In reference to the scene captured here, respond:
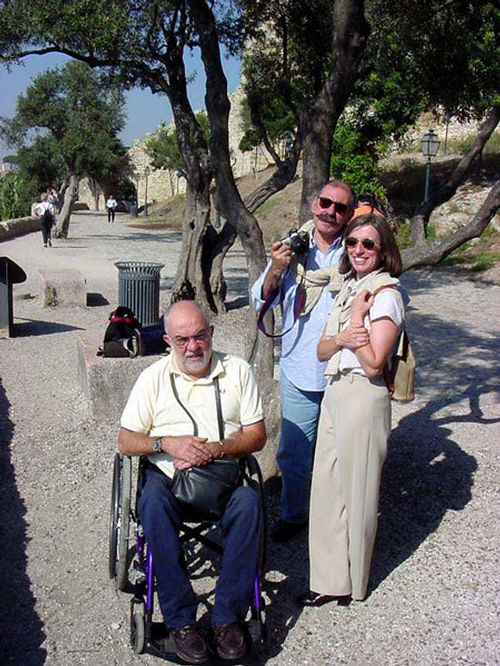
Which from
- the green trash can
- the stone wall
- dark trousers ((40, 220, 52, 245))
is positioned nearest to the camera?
the green trash can

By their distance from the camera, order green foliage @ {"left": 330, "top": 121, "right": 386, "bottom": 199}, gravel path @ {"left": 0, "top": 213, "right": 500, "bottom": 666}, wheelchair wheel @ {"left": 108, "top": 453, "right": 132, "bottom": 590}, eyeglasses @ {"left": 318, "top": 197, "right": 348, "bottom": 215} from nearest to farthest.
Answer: gravel path @ {"left": 0, "top": 213, "right": 500, "bottom": 666}, wheelchair wheel @ {"left": 108, "top": 453, "right": 132, "bottom": 590}, eyeglasses @ {"left": 318, "top": 197, "right": 348, "bottom": 215}, green foliage @ {"left": 330, "top": 121, "right": 386, "bottom": 199}

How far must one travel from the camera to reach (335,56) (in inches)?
218

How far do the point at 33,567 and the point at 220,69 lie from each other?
17.9 feet

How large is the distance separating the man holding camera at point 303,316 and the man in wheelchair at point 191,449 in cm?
54

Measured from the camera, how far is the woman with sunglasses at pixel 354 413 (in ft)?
11.4

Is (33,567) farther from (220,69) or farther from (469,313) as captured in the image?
(469,313)

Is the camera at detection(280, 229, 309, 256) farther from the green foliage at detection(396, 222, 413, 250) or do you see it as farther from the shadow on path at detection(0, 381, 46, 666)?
the green foliage at detection(396, 222, 413, 250)

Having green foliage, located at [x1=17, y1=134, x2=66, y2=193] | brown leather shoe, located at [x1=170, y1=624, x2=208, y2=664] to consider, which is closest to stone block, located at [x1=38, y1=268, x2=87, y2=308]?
brown leather shoe, located at [x1=170, y1=624, x2=208, y2=664]

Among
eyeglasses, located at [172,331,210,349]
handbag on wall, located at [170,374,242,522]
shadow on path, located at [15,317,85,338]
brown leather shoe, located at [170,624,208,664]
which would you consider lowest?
shadow on path, located at [15,317,85,338]

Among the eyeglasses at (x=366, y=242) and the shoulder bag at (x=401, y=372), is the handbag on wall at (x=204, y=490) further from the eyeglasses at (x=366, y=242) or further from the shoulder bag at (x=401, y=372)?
the eyeglasses at (x=366, y=242)

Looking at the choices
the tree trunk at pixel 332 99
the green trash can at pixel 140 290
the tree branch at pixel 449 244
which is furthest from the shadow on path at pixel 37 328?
the tree branch at pixel 449 244

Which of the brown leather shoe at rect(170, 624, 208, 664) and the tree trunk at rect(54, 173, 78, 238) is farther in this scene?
the tree trunk at rect(54, 173, 78, 238)

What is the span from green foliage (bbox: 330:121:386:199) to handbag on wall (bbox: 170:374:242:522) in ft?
71.8

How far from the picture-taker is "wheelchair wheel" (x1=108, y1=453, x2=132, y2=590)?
3.55 m
